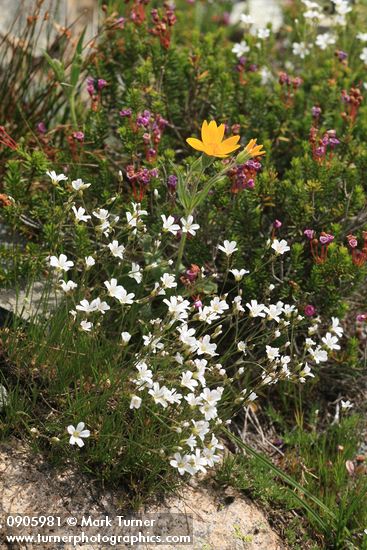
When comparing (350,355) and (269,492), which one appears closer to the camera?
(269,492)

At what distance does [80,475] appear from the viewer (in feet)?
10.1

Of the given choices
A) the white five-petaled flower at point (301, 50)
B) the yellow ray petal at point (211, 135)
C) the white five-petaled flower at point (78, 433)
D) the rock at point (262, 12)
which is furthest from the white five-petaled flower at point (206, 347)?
the rock at point (262, 12)

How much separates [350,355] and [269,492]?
34.1 inches

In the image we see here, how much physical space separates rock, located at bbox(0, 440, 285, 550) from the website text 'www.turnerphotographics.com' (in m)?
0.02

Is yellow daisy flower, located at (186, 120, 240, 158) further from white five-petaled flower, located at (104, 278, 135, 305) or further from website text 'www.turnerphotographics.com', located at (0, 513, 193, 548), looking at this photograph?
website text 'www.turnerphotographics.com', located at (0, 513, 193, 548)

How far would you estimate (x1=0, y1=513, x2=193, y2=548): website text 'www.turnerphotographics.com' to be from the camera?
112 inches

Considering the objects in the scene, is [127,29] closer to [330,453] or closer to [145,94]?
[145,94]

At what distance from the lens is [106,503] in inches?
120

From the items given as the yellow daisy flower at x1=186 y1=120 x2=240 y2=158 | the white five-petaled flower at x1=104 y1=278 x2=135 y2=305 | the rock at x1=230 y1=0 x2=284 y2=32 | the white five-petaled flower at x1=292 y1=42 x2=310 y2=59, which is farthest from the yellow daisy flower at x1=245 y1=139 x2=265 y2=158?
the rock at x1=230 y1=0 x2=284 y2=32

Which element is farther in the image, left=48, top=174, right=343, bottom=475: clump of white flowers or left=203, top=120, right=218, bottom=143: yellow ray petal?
left=203, top=120, right=218, bottom=143: yellow ray petal

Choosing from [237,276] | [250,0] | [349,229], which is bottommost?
[237,276]

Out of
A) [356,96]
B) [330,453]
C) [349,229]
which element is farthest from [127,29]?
[330,453]

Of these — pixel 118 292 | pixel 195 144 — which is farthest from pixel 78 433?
pixel 195 144

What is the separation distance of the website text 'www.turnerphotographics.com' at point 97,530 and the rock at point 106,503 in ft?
0.06
